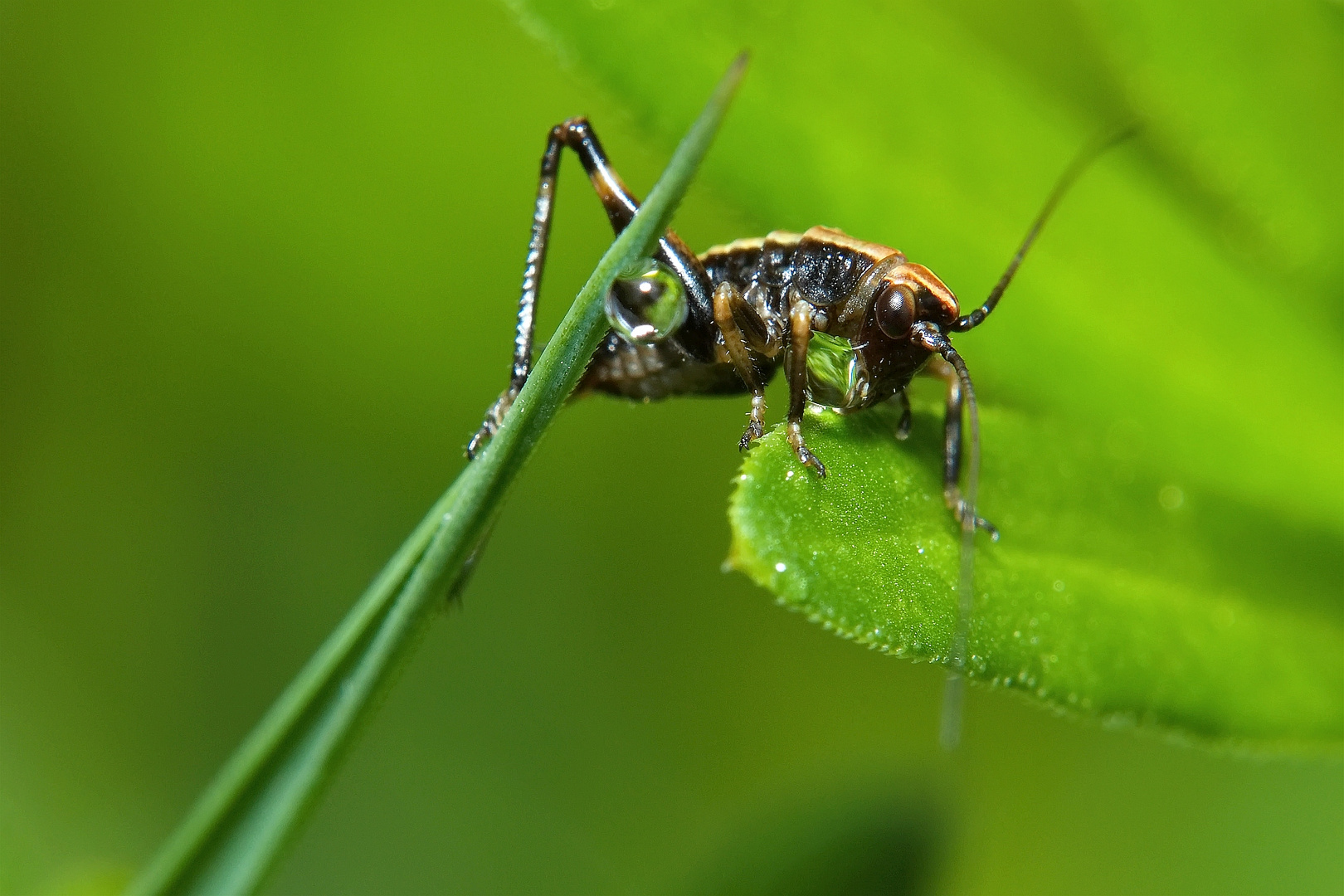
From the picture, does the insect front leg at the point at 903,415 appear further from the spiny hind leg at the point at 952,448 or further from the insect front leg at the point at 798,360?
the insect front leg at the point at 798,360

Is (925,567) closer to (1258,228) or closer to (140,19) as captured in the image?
(1258,228)

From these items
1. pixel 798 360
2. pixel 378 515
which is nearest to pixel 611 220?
pixel 798 360

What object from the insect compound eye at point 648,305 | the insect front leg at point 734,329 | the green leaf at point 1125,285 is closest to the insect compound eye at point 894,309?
the green leaf at point 1125,285

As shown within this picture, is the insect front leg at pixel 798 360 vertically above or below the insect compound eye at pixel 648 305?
above

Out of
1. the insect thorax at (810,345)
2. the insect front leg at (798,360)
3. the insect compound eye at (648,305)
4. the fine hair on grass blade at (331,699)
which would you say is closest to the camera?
the fine hair on grass blade at (331,699)

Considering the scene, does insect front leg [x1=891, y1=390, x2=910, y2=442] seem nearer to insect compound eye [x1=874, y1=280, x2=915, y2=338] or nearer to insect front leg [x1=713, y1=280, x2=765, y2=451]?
insect compound eye [x1=874, y1=280, x2=915, y2=338]

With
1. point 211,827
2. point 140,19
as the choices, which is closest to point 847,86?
point 211,827
